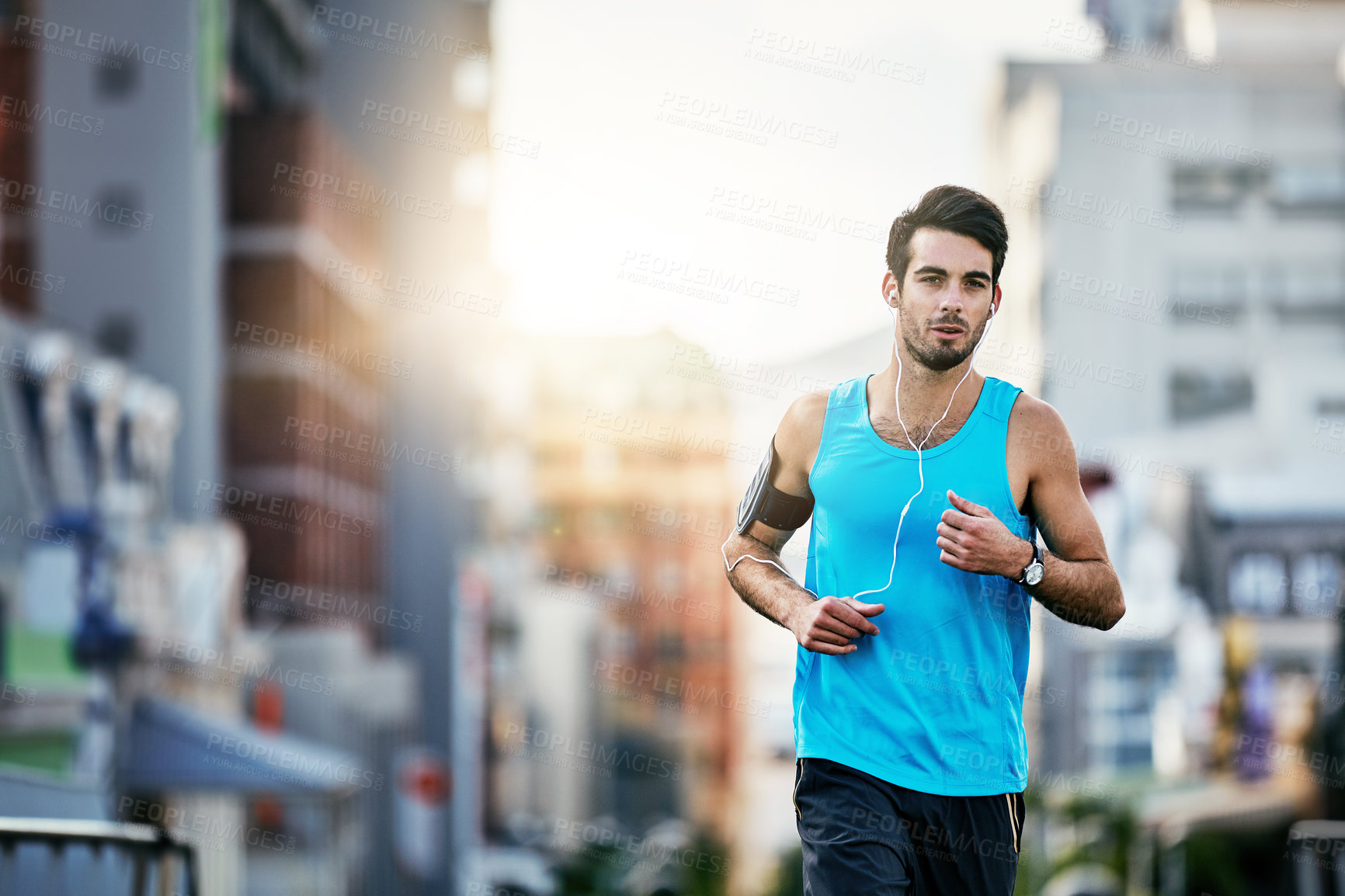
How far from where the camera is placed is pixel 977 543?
10.9 ft

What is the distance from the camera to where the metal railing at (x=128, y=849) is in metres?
5.29

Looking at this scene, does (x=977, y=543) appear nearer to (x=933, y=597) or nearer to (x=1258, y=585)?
(x=933, y=597)

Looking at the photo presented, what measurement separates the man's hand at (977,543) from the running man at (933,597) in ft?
0.37

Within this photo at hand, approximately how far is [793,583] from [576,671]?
218ft

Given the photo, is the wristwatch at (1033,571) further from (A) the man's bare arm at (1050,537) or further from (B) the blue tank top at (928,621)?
(B) the blue tank top at (928,621)

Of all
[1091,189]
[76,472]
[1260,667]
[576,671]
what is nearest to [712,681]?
[576,671]

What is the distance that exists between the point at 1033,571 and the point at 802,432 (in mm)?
701

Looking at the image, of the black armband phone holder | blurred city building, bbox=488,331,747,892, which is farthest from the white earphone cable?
blurred city building, bbox=488,331,747,892

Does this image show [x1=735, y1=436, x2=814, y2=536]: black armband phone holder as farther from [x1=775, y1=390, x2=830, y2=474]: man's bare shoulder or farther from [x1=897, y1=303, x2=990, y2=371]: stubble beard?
[x1=897, y1=303, x2=990, y2=371]: stubble beard

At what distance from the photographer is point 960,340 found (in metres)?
3.56

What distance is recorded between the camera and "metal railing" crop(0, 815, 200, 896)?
17.4 feet

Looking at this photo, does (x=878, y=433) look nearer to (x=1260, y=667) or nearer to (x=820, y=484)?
(x=820, y=484)

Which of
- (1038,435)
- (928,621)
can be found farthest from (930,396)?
(928,621)

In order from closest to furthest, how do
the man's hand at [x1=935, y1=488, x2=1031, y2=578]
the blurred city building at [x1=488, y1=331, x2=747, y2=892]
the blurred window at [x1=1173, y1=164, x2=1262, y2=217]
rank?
the man's hand at [x1=935, y1=488, x2=1031, y2=578]
the blurred window at [x1=1173, y1=164, x2=1262, y2=217]
the blurred city building at [x1=488, y1=331, x2=747, y2=892]
